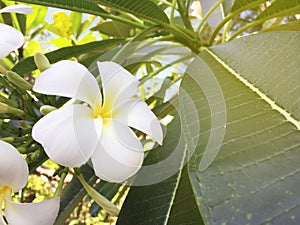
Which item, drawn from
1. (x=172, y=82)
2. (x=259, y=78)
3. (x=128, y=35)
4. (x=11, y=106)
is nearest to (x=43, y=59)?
(x=11, y=106)

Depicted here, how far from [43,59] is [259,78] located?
0.79 ft

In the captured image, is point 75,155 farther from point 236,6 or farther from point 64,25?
point 64,25

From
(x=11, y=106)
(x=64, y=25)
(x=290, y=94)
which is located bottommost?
(x=64, y=25)

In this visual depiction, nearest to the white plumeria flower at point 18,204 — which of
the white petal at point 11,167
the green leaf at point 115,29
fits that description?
the white petal at point 11,167

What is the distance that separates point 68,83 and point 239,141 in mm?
192

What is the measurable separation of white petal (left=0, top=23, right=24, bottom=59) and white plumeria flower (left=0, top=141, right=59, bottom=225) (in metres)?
0.10

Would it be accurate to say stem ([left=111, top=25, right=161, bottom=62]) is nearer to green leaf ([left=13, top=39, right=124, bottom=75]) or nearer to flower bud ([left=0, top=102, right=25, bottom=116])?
green leaf ([left=13, top=39, right=124, bottom=75])

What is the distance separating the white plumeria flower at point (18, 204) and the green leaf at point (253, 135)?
17 cm

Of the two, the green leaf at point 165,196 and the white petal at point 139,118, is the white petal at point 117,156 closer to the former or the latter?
the white petal at point 139,118

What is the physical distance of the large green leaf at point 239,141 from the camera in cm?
34

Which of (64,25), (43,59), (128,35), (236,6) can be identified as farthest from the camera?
(64,25)

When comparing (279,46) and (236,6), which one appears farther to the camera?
(236,6)

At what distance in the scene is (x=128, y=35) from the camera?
1155mm

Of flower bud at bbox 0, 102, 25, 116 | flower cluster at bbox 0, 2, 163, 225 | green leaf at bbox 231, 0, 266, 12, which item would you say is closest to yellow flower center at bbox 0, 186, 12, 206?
flower cluster at bbox 0, 2, 163, 225
